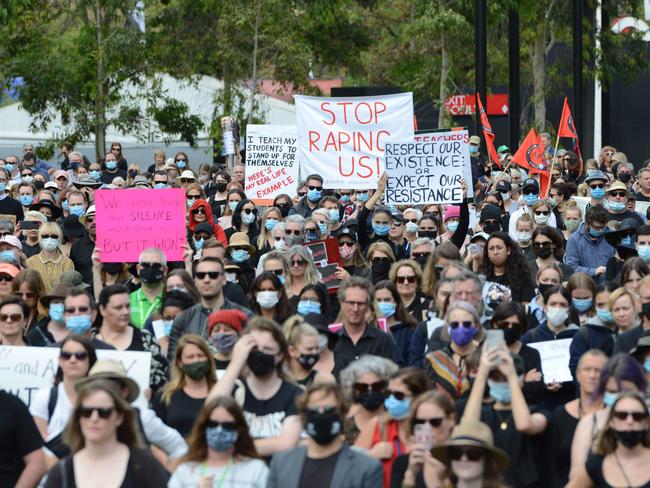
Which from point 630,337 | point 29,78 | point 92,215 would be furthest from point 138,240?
point 29,78

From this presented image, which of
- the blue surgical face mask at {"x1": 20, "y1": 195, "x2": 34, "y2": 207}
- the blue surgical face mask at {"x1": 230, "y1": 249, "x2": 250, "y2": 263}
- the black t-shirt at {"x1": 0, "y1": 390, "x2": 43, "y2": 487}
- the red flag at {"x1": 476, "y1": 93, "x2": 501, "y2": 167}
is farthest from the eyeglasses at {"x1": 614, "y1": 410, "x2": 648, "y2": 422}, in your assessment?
the red flag at {"x1": 476, "y1": 93, "x2": 501, "y2": 167}

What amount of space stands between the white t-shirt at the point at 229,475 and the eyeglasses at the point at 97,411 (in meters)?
0.44

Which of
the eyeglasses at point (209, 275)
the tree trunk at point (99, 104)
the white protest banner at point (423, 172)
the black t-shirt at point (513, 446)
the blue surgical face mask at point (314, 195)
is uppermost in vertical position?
the tree trunk at point (99, 104)

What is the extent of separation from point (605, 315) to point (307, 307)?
2146 millimetres

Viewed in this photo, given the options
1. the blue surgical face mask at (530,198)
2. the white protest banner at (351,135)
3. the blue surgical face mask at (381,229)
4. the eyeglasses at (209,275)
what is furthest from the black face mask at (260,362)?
the white protest banner at (351,135)

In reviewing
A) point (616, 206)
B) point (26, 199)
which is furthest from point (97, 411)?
point (26, 199)

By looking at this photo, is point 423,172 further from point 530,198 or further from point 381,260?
point 381,260

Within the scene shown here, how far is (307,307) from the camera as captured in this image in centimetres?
1175

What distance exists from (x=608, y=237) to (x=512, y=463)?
5.70 meters

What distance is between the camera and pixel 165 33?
120 ft

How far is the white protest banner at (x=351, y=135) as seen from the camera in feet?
60.4

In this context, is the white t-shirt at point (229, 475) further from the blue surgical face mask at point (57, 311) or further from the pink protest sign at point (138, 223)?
the pink protest sign at point (138, 223)

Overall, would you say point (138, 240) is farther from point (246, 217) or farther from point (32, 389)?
point (32, 389)

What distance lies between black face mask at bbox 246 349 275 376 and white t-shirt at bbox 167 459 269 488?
116cm
